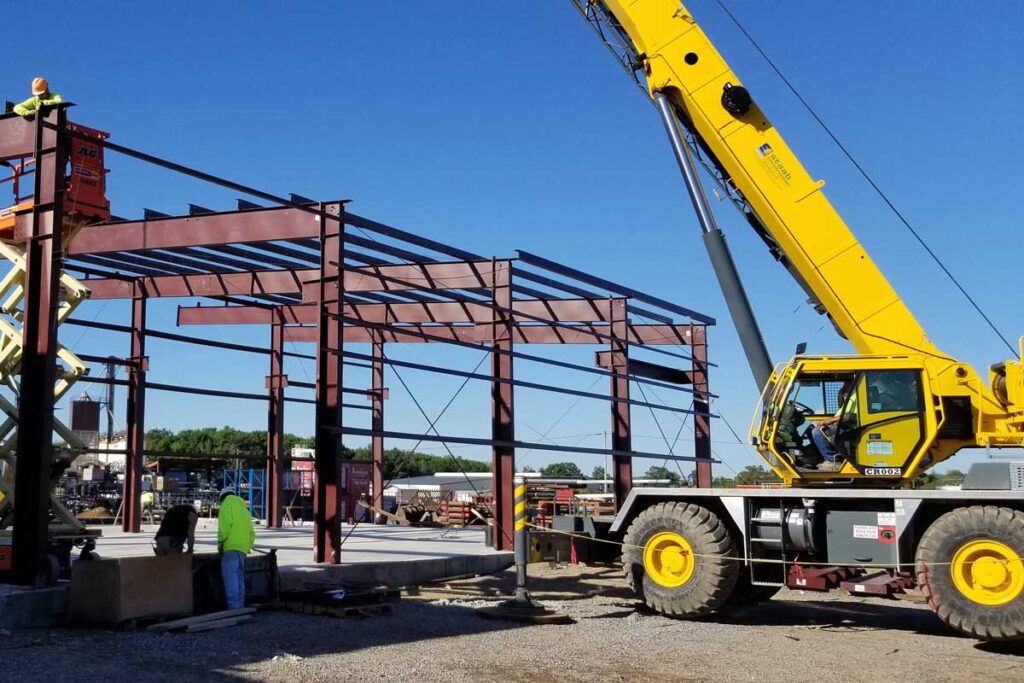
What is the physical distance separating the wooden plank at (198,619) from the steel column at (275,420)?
14651mm

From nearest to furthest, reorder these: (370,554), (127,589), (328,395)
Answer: (127,589)
(328,395)
(370,554)

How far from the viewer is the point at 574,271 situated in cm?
2378

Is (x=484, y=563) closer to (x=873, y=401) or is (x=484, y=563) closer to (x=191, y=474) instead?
(x=873, y=401)

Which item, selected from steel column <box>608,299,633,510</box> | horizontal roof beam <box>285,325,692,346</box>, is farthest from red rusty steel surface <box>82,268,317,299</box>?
steel column <box>608,299,633,510</box>

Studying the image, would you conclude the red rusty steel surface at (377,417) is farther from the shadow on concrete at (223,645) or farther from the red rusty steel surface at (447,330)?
the shadow on concrete at (223,645)

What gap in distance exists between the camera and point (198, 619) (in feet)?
37.1

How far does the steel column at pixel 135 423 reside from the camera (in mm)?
23469

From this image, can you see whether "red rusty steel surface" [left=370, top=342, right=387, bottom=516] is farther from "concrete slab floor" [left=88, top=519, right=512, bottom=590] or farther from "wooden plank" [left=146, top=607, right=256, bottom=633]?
"wooden plank" [left=146, top=607, right=256, bottom=633]

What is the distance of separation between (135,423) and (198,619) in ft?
43.9

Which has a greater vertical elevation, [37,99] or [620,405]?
[37,99]

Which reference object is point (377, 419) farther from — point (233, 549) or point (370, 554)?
point (233, 549)

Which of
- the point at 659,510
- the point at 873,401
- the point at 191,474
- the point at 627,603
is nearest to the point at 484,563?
the point at 627,603

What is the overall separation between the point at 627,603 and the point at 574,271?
10514 mm

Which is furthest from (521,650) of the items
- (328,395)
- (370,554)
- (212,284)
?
(212,284)
